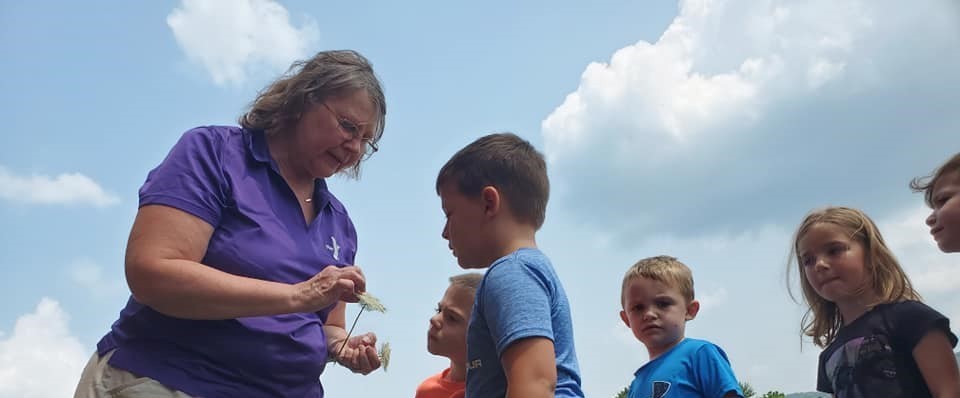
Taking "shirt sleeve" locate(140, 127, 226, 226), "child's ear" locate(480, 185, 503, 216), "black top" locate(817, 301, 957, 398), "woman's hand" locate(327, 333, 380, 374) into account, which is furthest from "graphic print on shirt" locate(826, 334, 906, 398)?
"shirt sleeve" locate(140, 127, 226, 226)

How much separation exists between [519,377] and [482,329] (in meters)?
0.35

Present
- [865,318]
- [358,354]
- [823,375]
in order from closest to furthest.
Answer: [358,354]
[865,318]
[823,375]

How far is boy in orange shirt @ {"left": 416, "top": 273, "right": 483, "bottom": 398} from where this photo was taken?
4.74m

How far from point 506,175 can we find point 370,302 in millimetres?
738

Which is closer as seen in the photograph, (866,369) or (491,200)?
(491,200)

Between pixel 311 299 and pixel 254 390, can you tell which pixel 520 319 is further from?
pixel 254 390

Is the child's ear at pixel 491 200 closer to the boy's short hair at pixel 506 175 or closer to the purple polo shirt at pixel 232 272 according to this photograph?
the boy's short hair at pixel 506 175

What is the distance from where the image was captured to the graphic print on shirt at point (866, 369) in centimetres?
362

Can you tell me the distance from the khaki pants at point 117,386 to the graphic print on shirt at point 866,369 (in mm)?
2912

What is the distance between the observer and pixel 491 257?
9.53ft

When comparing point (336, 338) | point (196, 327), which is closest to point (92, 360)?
point (196, 327)

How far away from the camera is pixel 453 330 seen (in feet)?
15.6

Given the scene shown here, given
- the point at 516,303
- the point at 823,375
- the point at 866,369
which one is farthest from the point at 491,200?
the point at 823,375

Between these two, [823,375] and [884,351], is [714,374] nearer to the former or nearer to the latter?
[823,375]
